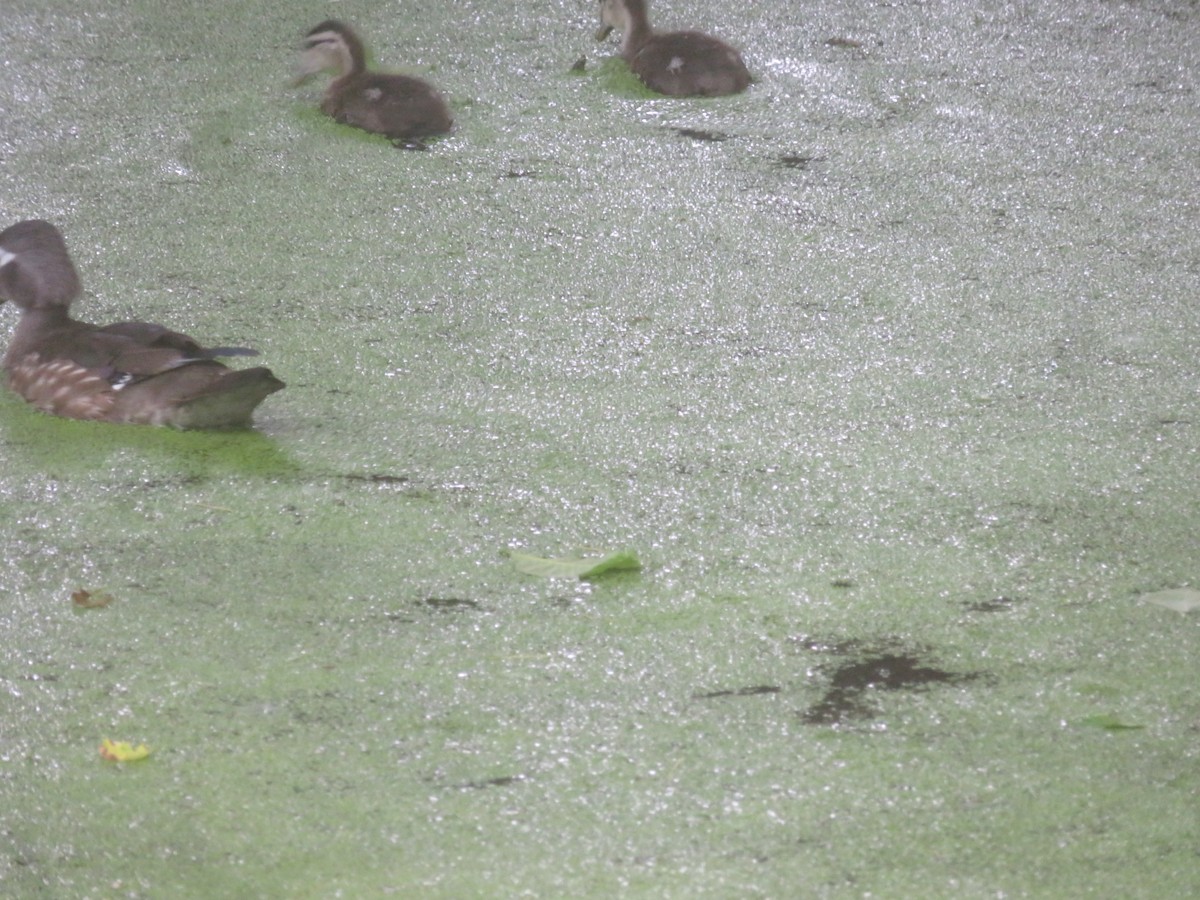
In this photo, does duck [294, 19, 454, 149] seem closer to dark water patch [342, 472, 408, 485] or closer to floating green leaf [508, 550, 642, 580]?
dark water patch [342, 472, 408, 485]

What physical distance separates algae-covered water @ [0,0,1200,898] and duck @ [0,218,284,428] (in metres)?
0.04

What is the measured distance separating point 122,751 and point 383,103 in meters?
2.13

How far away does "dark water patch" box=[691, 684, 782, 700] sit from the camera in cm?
142

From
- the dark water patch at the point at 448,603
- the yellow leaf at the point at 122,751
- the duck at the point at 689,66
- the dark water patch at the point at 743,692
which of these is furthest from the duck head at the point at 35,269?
the duck at the point at 689,66

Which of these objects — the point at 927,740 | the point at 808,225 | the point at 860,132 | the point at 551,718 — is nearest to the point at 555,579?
the point at 551,718

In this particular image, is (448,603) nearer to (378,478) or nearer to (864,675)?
(378,478)

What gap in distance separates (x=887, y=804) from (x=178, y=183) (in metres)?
2.18

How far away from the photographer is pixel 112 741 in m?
1.33

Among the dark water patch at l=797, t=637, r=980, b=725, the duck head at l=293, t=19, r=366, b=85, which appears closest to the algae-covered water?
the dark water patch at l=797, t=637, r=980, b=725

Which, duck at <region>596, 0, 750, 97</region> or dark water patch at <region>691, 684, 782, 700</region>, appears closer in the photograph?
dark water patch at <region>691, 684, 782, 700</region>

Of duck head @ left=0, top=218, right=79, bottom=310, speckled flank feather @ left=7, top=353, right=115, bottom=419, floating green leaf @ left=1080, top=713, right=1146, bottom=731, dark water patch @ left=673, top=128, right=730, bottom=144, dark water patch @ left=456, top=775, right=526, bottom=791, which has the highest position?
dark water patch @ left=673, top=128, right=730, bottom=144

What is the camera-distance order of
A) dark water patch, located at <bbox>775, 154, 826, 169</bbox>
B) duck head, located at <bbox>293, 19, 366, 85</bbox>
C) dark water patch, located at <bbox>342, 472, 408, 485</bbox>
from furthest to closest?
duck head, located at <bbox>293, 19, 366, 85</bbox>
dark water patch, located at <bbox>775, 154, 826, 169</bbox>
dark water patch, located at <bbox>342, 472, 408, 485</bbox>

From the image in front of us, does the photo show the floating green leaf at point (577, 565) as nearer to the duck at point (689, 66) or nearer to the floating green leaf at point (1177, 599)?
the floating green leaf at point (1177, 599)

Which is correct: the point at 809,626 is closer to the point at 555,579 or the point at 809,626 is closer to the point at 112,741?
the point at 555,579
